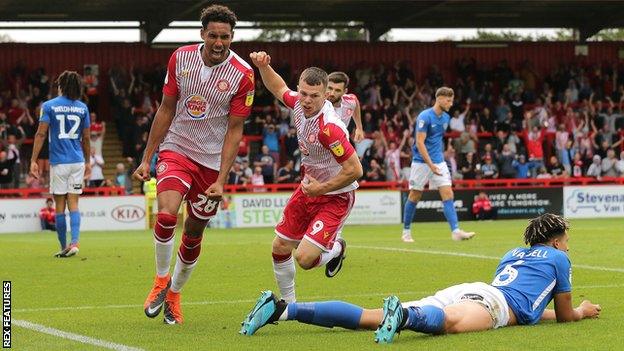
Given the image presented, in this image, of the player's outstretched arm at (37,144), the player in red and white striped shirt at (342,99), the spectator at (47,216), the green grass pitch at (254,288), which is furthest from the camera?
the spectator at (47,216)

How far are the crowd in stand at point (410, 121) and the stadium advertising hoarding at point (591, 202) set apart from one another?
253cm

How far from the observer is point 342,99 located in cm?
1411

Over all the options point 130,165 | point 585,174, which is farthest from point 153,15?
point 585,174

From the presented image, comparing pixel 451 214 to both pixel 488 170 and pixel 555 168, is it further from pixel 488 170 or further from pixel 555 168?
pixel 555 168

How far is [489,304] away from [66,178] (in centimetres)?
898

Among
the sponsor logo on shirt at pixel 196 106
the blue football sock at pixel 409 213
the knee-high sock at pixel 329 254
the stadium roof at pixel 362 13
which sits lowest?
the blue football sock at pixel 409 213

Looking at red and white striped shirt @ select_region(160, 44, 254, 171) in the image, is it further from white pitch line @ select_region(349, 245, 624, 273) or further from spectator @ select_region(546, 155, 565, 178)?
spectator @ select_region(546, 155, 565, 178)

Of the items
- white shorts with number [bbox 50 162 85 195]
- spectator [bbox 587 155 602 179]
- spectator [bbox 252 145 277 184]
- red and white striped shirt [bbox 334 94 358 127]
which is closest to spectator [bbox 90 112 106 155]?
spectator [bbox 252 145 277 184]

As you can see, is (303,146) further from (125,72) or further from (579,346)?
(125,72)

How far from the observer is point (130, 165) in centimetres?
3241

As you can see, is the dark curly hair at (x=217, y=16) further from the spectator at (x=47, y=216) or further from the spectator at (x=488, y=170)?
the spectator at (x=488, y=170)

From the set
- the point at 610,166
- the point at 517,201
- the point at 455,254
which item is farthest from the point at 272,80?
the point at 610,166

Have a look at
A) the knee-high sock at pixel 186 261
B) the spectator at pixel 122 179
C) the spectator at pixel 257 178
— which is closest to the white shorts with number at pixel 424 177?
the knee-high sock at pixel 186 261

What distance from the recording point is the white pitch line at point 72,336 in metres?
7.68
